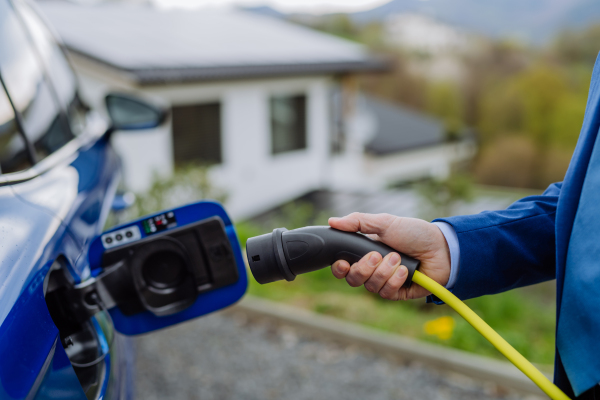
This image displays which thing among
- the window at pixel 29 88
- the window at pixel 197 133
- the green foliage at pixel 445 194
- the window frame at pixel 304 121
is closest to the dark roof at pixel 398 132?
the window frame at pixel 304 121

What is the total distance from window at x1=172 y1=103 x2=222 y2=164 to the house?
19mm

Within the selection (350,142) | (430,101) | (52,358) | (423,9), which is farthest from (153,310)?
(423,9)

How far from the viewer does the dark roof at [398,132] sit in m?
16.8

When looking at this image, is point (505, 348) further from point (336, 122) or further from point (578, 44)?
point (578, 44)

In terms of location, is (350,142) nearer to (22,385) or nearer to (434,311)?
(434,311)

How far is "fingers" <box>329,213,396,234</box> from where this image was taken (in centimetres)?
128

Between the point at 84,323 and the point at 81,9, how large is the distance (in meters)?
12.1

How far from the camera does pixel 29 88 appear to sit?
1.79 meters

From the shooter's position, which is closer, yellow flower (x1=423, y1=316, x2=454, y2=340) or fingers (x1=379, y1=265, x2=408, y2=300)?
fingers (x1=379, y1=265, x2=408, y2=300)

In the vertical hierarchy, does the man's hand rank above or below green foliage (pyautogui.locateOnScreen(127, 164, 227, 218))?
above

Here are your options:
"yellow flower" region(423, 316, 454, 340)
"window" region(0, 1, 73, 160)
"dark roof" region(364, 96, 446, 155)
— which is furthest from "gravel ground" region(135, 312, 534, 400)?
"dark roof" region(364, 96, 446, 155)

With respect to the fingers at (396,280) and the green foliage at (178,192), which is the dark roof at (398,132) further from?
the fingers at (396,280)

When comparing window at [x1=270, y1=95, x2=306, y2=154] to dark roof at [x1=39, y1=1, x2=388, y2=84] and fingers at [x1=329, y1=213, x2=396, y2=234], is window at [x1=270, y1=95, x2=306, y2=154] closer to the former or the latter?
dark roof at [x1=39, y1=1, x2=388, y2=84]

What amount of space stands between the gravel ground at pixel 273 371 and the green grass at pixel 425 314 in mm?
331
